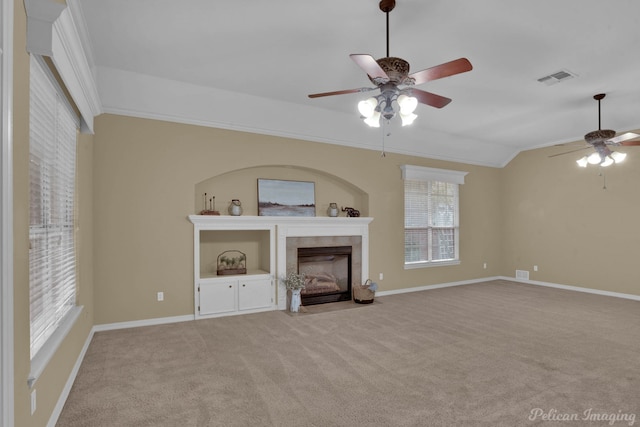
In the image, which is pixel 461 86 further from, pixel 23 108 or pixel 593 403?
pixel 23 108

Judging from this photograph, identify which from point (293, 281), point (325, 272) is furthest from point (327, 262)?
point (293, 281)

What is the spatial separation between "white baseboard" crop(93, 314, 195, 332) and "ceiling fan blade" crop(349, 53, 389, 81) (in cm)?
382

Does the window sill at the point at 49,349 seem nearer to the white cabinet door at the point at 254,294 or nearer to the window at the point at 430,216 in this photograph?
the white cabinet door at the point at 254,294

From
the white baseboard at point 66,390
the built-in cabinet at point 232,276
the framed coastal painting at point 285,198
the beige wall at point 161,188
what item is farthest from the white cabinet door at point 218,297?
the white baseboard at point 66,390

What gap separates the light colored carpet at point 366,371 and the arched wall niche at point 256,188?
1.72 m

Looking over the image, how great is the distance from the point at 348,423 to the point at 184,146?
12.7 ft

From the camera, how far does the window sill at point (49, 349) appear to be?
1891mm

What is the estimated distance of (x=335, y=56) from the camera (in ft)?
11.8

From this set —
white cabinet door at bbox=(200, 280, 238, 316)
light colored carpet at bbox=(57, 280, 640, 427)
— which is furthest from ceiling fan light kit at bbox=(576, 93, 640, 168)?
white cabinet door at bbox=(200, 280, 238, 316)

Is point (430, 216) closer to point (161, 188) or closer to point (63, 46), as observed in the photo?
point (161, 188)

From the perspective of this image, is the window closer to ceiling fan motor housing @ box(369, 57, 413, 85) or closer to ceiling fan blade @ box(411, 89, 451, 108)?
ceiling fan blade @ box(411, 89, 451, 108)

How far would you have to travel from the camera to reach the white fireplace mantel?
485cm

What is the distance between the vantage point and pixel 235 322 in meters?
4.59

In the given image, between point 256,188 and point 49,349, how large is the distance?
358 centimetres
